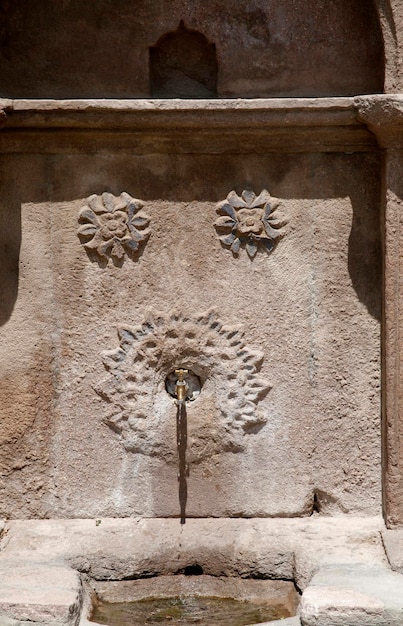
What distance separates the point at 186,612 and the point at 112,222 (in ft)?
5.29

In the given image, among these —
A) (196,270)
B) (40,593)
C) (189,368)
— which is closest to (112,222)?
(196,270)

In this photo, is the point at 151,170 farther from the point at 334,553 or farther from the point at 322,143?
the point at 334,553

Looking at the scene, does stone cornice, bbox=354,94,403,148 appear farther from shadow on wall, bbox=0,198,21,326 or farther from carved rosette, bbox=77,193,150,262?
shadow on wall, bbox=0,198,21,326

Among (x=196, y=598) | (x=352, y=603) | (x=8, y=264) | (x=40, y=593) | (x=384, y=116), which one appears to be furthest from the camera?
Answer: (x=8, y=264)

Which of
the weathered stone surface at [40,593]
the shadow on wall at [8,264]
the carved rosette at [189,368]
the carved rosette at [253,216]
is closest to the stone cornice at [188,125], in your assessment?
the carved rosette at [253,216]

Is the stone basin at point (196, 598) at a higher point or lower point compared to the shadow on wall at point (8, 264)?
lower

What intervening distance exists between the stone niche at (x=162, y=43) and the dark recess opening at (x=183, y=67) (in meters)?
0.02

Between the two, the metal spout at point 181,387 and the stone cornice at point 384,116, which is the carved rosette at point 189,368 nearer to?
the metal spout at point 181,387

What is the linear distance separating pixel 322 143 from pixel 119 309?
1095 mm

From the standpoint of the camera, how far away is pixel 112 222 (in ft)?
15.3

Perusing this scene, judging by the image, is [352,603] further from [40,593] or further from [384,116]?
[384,116]

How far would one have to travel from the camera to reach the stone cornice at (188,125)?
4.40 m

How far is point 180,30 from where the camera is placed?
15.4 feet

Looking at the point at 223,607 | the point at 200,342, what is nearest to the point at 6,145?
the point at 200,342
